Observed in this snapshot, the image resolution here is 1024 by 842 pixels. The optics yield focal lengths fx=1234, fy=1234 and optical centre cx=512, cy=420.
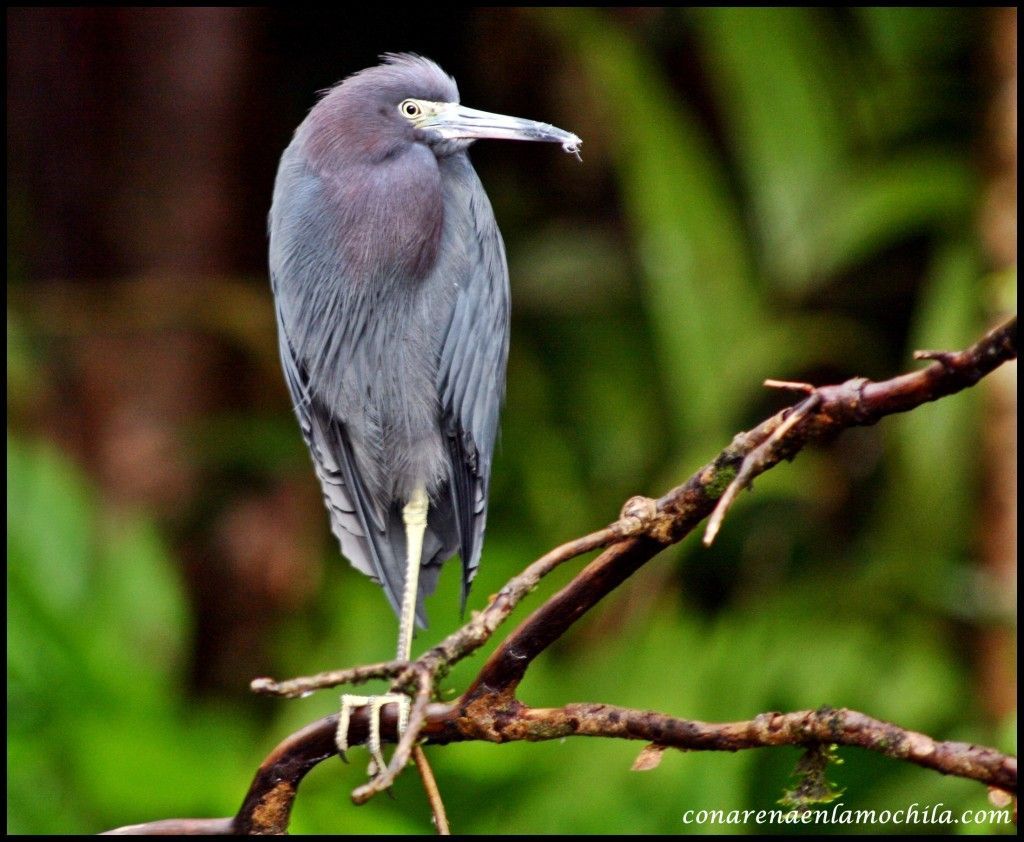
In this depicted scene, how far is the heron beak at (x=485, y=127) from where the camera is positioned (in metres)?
1.88

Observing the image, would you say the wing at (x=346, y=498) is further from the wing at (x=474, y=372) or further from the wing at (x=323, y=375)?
the wing at (x=474, y=372)

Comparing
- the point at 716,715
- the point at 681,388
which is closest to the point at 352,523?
the point at 716,715

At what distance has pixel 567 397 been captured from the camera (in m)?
4.41

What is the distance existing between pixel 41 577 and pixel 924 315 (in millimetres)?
2687

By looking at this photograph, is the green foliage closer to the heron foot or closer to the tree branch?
the heron foot

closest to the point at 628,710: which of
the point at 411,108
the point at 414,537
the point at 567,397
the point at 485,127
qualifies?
the point at 414,537

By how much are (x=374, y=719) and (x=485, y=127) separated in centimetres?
100

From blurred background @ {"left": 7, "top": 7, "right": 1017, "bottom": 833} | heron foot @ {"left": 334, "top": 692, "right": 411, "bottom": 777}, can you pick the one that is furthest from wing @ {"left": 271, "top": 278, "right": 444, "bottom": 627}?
blurred background @ {"left": 7, "top": 7, "right": 1017, "bottom": 833}

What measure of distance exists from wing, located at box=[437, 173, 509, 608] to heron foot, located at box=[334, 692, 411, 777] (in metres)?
0.48

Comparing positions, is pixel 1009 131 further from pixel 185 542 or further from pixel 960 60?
pixel 185 542

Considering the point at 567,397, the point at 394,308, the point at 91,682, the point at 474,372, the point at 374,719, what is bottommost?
the point at 91,682

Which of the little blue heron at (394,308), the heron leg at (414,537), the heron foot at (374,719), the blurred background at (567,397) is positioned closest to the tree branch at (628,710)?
the heron foot at (374,719)

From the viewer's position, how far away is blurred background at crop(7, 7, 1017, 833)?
326 centimetres

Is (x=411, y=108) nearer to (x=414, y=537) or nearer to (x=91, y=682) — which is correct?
(x=414, y=537)
